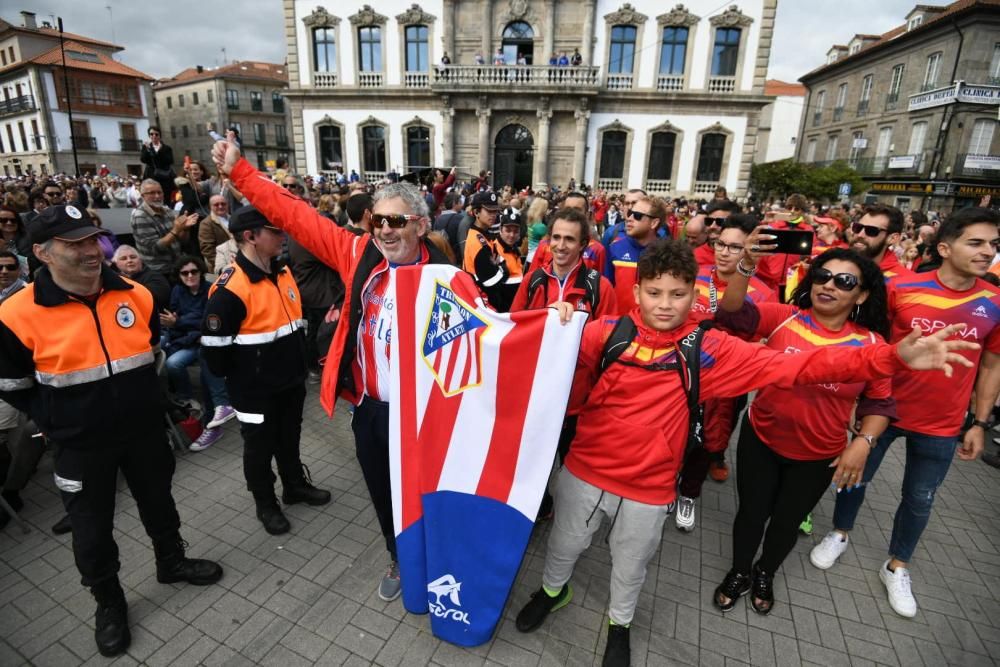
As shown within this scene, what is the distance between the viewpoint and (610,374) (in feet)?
7.57

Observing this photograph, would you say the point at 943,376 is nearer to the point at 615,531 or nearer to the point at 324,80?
the point at 615,531

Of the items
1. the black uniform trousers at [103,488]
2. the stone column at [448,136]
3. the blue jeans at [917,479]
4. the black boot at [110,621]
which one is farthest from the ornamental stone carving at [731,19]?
the black boot at [110,621]

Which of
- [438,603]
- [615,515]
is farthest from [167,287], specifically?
[615,515]

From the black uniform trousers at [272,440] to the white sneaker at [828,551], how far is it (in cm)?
385

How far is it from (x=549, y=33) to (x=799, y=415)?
25.8m

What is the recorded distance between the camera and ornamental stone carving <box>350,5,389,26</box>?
80.8ft

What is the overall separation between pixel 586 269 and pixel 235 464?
3579 millimetres

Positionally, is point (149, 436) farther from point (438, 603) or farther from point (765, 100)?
point (765, 100)

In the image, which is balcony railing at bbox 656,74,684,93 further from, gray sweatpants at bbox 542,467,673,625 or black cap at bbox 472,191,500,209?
gray sweatpants at bbox 542,467,673,625

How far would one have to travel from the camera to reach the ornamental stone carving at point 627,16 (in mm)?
23188

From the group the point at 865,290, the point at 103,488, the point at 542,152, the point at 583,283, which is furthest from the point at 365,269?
the point at 542,152

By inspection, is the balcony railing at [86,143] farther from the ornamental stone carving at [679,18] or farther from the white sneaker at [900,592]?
the white sneaker at [900,592]

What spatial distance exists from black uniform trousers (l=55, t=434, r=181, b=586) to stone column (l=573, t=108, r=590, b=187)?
23.1 metres

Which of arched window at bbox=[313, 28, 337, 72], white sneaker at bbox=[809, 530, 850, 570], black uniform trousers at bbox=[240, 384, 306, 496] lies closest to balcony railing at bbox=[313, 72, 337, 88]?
arched window at bbox=[313, 28, 337, 72]
